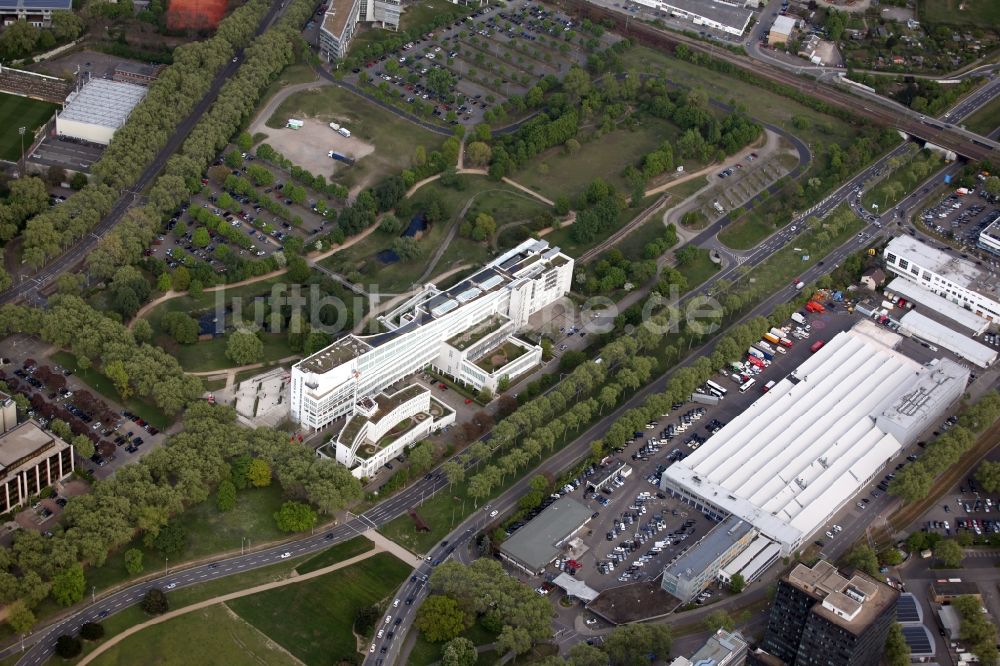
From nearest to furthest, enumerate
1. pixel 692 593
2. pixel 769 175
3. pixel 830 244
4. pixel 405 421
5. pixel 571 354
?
pixel 692 593 → pixel 405 421 → pixel 571 354 → pixel 830 244 → pixel 769 175

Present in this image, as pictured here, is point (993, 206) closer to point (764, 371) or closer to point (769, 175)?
point (769, 175)

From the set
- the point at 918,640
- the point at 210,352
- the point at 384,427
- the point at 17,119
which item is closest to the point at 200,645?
the point at 384,427

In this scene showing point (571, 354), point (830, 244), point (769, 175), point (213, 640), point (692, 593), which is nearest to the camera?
point (213, 640)

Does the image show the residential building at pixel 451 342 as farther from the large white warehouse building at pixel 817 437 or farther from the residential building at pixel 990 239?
the residential building at pixel 990 239

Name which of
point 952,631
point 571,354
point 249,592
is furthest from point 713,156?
point 249,592

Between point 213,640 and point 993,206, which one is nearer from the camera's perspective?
point 213,640

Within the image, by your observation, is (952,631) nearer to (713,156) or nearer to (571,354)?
(571,354)
